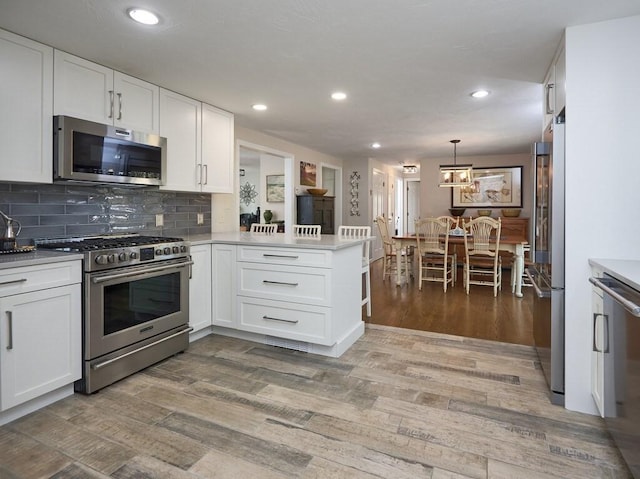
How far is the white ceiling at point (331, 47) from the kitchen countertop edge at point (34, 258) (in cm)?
133

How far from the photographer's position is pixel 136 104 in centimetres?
306

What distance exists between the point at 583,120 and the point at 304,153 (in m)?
4.76

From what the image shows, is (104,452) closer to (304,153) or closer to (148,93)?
(148,93)

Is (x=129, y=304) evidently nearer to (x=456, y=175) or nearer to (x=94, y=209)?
(x=94, y=209)

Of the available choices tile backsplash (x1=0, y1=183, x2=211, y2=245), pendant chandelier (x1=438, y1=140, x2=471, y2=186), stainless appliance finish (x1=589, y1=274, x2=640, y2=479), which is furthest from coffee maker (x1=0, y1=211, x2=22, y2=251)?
pendant chandelier (x1=438, y1=140, x2=471, y2=186)

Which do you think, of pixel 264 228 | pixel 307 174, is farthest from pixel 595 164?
pixel 307 174

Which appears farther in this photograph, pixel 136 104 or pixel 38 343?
pixel 136 104

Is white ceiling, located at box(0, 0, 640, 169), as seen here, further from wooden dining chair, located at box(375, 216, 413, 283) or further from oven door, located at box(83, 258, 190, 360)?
wooden dining chair, located at box(375, 216, 413, 283)

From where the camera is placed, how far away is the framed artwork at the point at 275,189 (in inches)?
319

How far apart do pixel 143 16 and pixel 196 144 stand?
5.19 feet

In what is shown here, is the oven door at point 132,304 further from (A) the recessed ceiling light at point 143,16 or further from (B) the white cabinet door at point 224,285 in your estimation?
(A) the recessed ceiling light at point 143,16

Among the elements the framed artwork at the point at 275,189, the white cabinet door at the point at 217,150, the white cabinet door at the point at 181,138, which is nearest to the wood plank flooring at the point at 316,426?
the white cabinet door at the point at 181,138

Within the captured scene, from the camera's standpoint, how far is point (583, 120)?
216 centimetres

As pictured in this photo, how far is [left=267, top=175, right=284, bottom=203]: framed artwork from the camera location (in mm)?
8109
